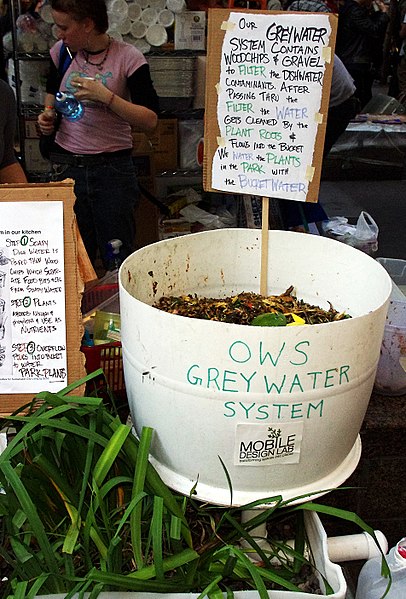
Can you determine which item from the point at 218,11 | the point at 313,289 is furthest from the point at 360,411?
the point at 218,11

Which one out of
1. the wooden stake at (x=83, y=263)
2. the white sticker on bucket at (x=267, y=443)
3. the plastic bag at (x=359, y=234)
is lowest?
the plastic bag at (x=359, y=234)

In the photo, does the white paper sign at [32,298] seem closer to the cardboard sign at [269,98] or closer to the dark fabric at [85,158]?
the cardboard sign at [269,98]

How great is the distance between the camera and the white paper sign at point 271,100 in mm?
1298

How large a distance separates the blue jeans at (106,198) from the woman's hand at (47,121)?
0.17 meters

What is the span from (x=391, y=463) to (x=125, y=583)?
0.92 meters

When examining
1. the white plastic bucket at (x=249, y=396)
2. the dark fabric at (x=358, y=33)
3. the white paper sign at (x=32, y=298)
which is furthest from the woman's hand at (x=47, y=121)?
the dark fabric at (x=358, y=33)

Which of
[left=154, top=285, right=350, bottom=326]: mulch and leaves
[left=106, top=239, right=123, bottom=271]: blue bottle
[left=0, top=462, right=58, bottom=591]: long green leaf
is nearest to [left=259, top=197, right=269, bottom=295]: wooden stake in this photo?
[left=154, top=285, right=350, bottom=326]: mulch and leaves

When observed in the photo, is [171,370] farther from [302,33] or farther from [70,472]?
[302,33]

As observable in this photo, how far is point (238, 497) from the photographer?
1.17m

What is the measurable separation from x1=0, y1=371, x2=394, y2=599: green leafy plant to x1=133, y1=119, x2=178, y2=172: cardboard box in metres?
2.93

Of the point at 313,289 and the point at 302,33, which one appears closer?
the point at 302,33

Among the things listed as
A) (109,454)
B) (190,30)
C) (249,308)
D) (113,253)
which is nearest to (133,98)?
(113,253)

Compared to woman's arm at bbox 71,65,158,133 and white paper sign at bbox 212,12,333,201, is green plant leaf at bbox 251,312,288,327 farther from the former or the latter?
woman's arm at bbox 71,65,158,133

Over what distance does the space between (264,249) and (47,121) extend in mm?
1820
